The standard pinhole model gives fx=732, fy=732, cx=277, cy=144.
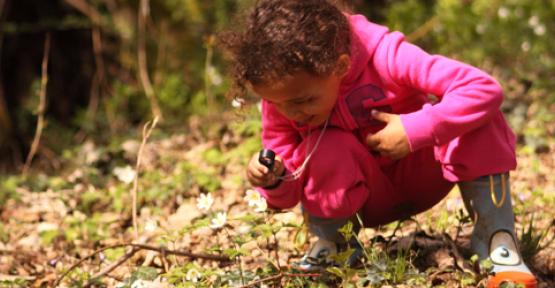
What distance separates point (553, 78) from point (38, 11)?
4316 mm

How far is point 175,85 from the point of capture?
244 inches

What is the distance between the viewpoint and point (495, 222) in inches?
97.4

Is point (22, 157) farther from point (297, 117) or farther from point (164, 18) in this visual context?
point (297, 117)

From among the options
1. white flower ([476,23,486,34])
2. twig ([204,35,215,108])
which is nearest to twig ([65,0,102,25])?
twig ([204,35,215,108])

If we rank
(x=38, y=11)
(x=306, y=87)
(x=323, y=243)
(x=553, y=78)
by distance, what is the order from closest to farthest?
1. (x=306, y=87)
2. (x=323, y=243)
3. (x=553, y=78)
4. (x=38, y=11)

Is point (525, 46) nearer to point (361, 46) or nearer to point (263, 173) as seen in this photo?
point (361, 46)

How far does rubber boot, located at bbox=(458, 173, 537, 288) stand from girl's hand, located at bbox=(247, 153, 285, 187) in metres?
0.65

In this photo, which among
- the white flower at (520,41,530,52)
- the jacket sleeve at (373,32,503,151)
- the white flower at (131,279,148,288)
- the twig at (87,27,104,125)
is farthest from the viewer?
the twig at (87,27,104,125)

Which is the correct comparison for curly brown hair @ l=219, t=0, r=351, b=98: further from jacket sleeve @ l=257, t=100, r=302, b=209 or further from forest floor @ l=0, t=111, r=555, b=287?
forest floor @ l=0, t=111, r=555, b=287

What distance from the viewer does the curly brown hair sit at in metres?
2.27

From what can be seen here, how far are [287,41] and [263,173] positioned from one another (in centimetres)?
46

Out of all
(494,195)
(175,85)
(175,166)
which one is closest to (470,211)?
(494,195)

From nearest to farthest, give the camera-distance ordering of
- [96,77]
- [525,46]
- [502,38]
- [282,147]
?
[282,147], [525,46], [502,38], [96,77]

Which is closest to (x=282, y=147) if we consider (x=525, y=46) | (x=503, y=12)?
(x=525, y=46)
